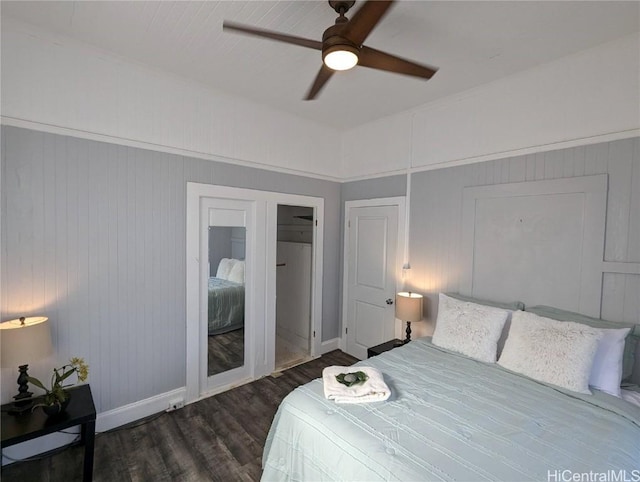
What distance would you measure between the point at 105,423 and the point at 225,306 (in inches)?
50.9

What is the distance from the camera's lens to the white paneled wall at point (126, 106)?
82.4 inches

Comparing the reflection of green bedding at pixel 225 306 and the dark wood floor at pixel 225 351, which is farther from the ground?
the reflection of green bedding at pixel 225 306

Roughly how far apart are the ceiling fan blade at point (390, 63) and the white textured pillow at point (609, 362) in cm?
199

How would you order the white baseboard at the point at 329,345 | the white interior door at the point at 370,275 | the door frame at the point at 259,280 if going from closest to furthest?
the door frame at the point at 259,280 → the white interior door at the point at 370,275 → the white baseboard at the point at 329,345

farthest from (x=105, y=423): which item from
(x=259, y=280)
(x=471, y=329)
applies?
(x=471, y=329)

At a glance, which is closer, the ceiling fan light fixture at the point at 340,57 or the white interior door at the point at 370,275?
the ceiling fan light fixture at the point at 340,57

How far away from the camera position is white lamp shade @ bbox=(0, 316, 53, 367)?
1.86 m

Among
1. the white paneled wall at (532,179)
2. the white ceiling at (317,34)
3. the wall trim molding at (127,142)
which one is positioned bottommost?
the white paneled wall at (532,179)

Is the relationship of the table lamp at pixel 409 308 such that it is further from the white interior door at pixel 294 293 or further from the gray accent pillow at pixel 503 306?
the white interior door at pixel 294 293

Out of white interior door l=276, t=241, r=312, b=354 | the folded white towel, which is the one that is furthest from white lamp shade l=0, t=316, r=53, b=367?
white interior door l=276, t=241, r=312, b=354

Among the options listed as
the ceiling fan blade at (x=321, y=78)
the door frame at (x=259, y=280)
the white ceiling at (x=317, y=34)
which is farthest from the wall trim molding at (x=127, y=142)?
the ceiling fan blade at (x=321, y=78)

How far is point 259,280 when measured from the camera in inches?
133

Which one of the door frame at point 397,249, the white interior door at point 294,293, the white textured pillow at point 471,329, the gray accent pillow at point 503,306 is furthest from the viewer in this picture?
the white interior door at point 294,293

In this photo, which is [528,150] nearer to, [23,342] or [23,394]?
[23,342]
